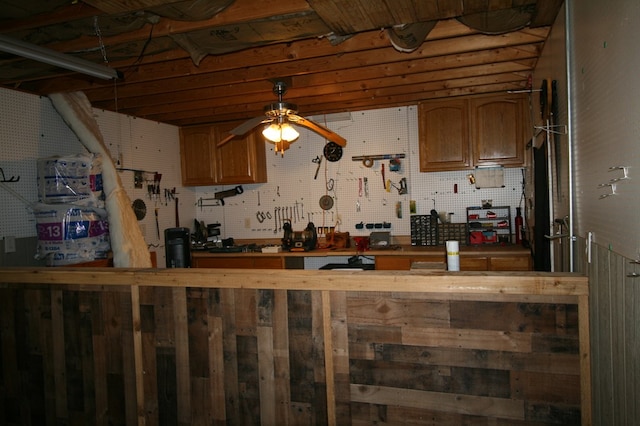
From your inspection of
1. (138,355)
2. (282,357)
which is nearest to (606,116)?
(282,357)

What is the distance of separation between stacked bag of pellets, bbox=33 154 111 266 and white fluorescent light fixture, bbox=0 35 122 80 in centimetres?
120

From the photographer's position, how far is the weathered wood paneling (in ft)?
5.15

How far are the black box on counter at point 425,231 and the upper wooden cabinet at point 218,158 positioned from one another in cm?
199

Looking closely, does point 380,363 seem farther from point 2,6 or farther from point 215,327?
point 2,6

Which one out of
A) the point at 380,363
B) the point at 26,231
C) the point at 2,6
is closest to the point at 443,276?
the point at 380,363

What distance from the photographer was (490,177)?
435 centimetres

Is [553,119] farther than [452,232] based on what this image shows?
No

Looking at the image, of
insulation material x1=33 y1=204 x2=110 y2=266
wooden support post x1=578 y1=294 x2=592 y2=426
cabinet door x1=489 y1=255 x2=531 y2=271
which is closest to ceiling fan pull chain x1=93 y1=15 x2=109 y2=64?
insulation material x1=33 y1=204 x2=110 y2=266

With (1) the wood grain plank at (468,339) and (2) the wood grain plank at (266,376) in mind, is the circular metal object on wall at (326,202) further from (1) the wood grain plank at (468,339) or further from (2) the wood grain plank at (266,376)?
(1) the wood grain plank at (468,339)

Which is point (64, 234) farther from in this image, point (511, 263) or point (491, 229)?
point (491, 229)

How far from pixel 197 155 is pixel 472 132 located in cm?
331

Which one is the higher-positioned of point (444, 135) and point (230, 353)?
point (444, 135)

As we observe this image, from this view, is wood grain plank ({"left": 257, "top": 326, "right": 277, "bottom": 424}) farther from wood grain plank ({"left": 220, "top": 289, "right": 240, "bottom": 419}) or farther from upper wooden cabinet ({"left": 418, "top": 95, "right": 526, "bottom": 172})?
upper wooden cabinet ({"left": 418, "top": 95, "right": 526, "bottom": 172})

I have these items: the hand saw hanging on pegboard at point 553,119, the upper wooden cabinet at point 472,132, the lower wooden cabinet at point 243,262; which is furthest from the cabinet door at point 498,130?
the lower wooden cabinet at point 243,262
